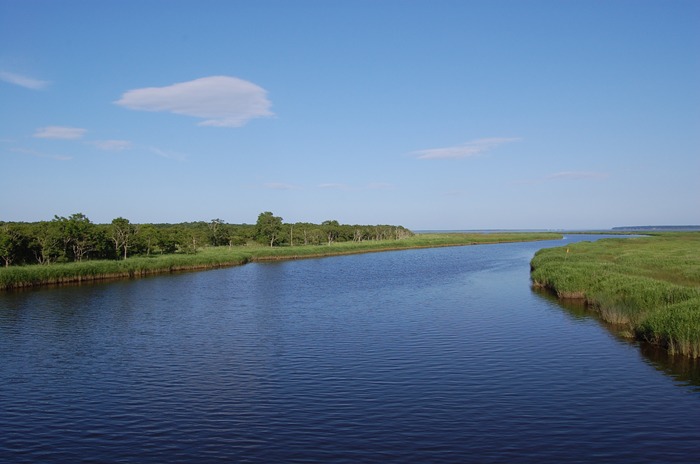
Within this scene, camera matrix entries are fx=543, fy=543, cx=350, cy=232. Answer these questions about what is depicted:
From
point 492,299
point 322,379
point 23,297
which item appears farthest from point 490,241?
point 322,379

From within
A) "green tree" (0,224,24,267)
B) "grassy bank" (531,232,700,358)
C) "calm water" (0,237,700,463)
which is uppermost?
"green tree" (0,224,24,267)

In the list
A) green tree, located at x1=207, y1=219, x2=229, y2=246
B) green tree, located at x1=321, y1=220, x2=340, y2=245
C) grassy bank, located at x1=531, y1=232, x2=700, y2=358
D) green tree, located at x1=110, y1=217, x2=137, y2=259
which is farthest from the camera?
green tree, located at x1=321, y1=220, x2=340, y2=245

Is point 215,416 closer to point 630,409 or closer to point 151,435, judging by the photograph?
point 151,435

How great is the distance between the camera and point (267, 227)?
370ft

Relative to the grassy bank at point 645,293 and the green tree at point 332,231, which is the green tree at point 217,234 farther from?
the grassy bank at point 645,293

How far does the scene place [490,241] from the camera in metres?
150

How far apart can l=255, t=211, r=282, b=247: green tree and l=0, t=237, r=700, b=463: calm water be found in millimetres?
A: 77039

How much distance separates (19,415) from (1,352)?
965cm

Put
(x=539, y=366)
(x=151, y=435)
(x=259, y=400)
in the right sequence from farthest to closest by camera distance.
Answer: (x=539, y=366)
(x=259, y=400)
(x=151, y=435)

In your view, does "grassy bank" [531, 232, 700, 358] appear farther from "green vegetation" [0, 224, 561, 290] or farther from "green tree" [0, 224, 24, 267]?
"green tree" [0, 224, 24, 267]

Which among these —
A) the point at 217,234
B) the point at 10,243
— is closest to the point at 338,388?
the point at 10,243

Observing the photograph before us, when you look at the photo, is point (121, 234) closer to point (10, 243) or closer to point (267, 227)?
point (10, 243)

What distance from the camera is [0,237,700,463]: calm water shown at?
13234 mm

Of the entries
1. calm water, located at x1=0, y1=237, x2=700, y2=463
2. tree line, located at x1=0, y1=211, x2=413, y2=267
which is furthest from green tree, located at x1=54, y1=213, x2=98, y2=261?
calm water, located at x1=0, y1=237, x2=700, y2=463
